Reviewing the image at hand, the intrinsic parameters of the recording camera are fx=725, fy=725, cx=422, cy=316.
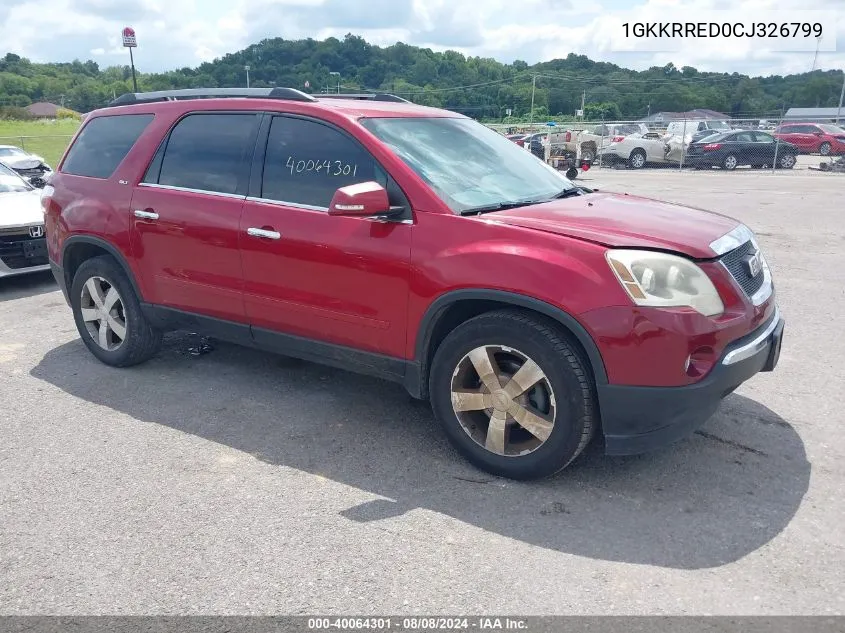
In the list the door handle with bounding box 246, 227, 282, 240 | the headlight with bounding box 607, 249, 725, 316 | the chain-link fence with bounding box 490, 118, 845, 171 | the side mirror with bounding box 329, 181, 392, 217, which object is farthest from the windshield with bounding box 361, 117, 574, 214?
the chain-link fence with bounding box 490, 118, 845, 171

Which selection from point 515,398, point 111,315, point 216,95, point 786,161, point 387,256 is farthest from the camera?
point 786,161

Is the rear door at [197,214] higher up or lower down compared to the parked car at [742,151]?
higher up

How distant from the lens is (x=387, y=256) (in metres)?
3.68

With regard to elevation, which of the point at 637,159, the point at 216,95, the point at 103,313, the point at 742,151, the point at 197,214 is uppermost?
the point at 216,95

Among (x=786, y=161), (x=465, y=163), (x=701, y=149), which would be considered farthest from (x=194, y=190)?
(x=786, y=161)

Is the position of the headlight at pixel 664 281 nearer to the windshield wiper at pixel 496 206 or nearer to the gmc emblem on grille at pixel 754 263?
the gmc emblem on grille at pixel 754 263

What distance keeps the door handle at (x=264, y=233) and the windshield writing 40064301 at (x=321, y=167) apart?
0.37 metres

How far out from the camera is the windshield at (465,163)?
150 inches

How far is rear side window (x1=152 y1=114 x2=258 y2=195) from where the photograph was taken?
434 centimetres

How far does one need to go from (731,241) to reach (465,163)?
148cm

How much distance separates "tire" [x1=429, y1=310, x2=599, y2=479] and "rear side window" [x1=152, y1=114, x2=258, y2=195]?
174 centimetres

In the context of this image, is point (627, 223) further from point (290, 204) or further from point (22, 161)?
point (22, 161)

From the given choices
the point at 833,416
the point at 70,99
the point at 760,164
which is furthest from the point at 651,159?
the point at 70,99

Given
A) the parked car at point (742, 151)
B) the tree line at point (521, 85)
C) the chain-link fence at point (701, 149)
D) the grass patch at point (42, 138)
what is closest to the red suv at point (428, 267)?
the grass patch at point (42, 138)
